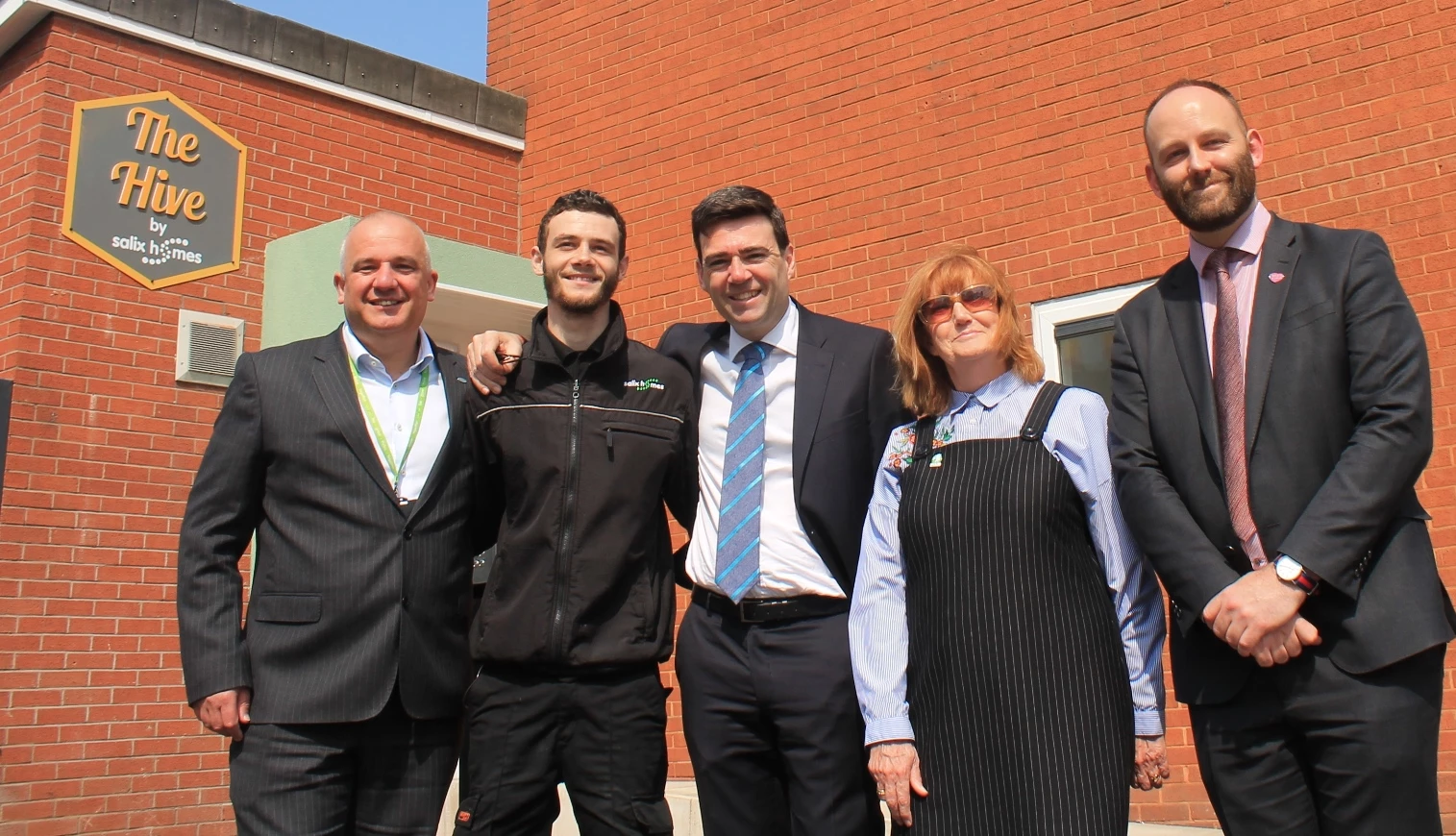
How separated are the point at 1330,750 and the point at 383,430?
238cm

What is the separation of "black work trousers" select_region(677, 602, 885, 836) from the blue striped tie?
0.43 ft

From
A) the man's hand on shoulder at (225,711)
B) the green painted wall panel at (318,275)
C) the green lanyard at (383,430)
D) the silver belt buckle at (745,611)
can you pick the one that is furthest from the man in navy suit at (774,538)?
the green painted wall panel at (318,275)

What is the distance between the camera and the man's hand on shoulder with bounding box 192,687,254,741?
2.92 m

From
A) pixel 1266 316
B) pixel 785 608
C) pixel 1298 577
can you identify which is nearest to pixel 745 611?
pixel 785 608

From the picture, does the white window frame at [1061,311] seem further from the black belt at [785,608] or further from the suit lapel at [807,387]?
the black belt at [785,608]

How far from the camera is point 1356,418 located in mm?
2471

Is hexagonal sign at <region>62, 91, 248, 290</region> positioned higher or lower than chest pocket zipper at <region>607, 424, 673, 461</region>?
higher

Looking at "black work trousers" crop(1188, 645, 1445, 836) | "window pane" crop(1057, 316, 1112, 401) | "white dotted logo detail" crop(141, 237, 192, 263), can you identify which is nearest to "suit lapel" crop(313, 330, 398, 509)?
"black work trousers" crop(1188, 645, 1445, 836)

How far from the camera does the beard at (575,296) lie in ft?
10.6

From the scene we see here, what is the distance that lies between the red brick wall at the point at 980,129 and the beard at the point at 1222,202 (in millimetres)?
2853

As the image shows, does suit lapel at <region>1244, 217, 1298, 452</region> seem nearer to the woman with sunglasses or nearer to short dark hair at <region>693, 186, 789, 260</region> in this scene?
the woman with sunglasses

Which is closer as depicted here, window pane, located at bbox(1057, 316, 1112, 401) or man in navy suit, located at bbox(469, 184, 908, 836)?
man in navy suit, located at bbox(469, 184, 908, 836)

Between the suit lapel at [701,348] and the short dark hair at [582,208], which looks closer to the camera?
the short dark hair at [582,208]

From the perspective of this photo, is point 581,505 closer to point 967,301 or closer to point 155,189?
point 967,301
